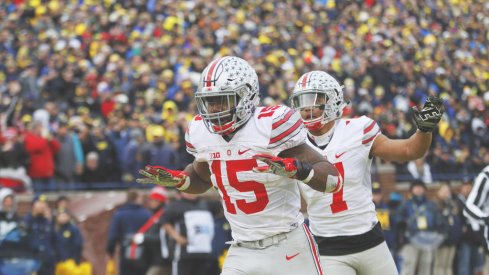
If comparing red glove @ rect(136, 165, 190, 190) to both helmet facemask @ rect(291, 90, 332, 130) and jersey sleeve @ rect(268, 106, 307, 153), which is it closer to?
jersey sleeve @ rect(268, 106, 307, 153)

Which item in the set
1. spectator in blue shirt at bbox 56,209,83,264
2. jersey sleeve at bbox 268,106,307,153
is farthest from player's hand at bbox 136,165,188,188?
spectator in blue shirt at bbox 56,209,83,264

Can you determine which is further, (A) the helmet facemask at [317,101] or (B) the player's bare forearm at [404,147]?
(A) the helmet facemask at [317,101]

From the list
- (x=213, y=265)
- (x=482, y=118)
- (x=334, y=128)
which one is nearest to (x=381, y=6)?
(x=482, y=118)

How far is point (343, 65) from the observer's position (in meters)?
18.0

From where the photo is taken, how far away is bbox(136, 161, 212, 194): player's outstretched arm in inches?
205

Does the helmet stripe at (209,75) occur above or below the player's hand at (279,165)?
above

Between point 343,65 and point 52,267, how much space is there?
871 centimetres

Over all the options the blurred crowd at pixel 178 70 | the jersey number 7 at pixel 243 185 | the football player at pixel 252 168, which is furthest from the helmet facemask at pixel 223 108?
the blurred crowd at pixel 178 70

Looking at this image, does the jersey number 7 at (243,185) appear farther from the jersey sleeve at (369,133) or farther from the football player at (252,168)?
the jersey sleeve at (369,133)

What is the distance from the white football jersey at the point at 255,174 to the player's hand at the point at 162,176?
19 centimetres

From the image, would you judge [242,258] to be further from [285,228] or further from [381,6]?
[381,6]

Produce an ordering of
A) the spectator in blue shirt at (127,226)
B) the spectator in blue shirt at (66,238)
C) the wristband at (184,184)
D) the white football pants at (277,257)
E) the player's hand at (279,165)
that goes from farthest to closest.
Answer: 1. the spectator in blue shirt at (66,238)
2. the spectator in blue shirt at (127,226)
3. the wristband at (184,184)
4. the white football pants at (277,257)
5. the player's hand at (279,165)

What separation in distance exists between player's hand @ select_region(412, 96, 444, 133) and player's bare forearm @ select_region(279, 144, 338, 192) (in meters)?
0.85

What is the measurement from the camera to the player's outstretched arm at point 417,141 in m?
5.50
